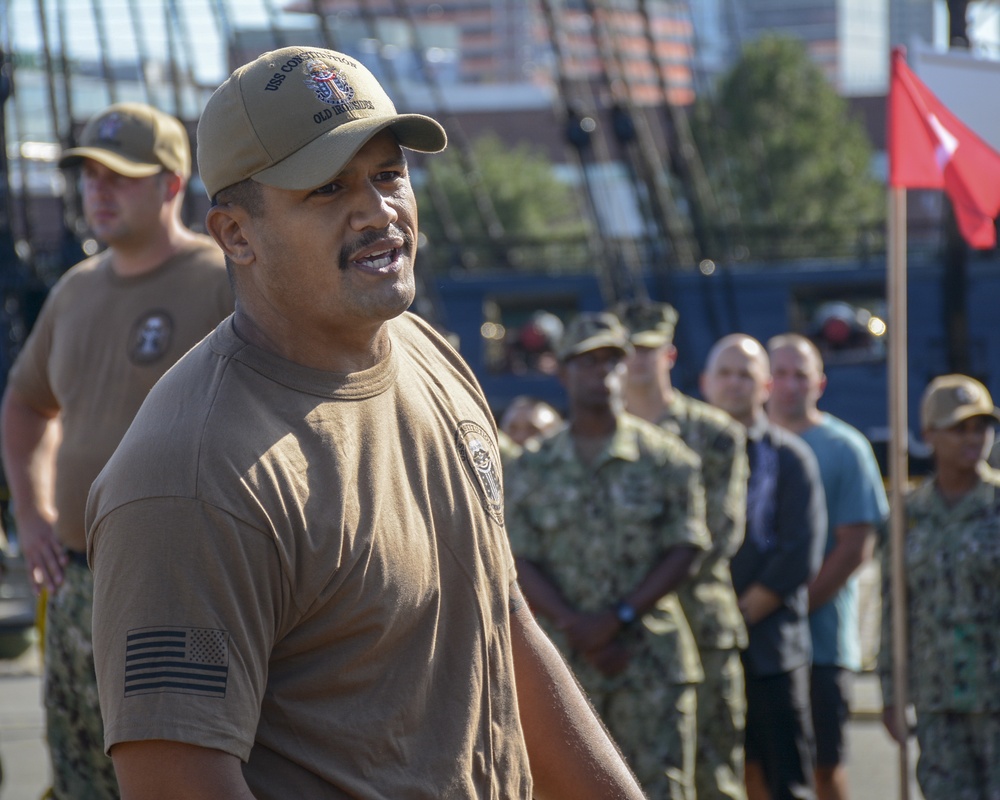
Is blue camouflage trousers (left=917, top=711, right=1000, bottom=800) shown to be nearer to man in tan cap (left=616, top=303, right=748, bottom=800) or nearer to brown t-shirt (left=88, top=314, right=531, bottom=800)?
man in tan cap (left=616, top=303, right=748, bottom=800)

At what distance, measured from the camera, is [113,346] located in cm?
380

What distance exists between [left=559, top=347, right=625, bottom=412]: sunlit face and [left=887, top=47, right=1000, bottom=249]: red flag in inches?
51.4

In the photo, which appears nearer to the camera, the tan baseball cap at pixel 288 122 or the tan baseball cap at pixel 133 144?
the tan baseball cap at pixel 288 122

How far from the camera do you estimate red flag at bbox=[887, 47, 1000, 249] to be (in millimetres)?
5621

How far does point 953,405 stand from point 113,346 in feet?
10.2

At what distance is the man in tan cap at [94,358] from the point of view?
148 inches

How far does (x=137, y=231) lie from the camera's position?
3926 mm

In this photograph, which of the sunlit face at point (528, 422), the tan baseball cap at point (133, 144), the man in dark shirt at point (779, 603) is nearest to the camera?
the tan baseball cap at point (133, 144)

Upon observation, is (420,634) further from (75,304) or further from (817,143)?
(817,143)

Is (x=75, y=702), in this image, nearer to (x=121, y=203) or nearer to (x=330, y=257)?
(x=121, y=203)

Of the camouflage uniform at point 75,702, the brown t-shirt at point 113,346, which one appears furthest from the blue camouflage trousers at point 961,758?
the brown t-shirt at point 113,346

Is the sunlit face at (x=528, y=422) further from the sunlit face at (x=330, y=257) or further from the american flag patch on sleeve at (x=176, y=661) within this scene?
the american flag patch on sleeve at (x=176, y=661)

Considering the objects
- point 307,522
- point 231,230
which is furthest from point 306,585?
point 231,230

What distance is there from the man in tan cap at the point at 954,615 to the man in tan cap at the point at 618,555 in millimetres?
782
